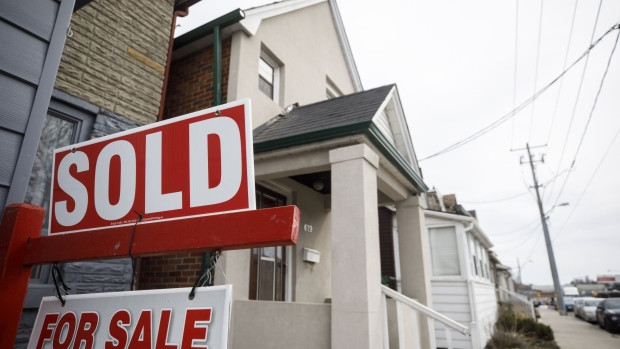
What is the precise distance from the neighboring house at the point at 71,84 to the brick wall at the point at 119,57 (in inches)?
0.4

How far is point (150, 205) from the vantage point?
161 cm

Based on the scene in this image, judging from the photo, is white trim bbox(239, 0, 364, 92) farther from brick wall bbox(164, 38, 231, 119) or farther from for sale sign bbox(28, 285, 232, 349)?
for sale sign bbox(28, 285, 232, 349)

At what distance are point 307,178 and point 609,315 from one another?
17.3 metres

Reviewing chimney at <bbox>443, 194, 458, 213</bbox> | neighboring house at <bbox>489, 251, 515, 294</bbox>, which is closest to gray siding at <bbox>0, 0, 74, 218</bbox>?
chimney at <bbox>443, 194, 458, 213</bbox>

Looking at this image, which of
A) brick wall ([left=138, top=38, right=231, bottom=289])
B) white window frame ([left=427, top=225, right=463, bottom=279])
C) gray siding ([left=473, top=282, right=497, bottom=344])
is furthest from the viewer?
white window frame ([left=427, top=225, right=463, bottom=279])

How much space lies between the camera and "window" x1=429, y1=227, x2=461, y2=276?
36.4 feet

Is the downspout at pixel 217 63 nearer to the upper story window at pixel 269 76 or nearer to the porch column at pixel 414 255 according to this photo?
the upper story window at pixel 269 76

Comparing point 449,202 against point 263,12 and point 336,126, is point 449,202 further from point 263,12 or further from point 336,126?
point 336,126

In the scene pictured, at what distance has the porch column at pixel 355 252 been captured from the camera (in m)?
3.94

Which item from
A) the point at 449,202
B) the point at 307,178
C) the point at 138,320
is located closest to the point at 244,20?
the point at 307,178

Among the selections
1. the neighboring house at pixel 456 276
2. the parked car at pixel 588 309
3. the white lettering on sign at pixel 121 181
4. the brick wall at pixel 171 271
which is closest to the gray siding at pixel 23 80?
the white lettering on sign at pixel 121 181

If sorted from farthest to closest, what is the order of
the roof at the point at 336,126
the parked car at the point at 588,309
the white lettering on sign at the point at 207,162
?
the parked car at the point at 588,309 → the roof at the point at 336,126 → the white lettering on sign at the point at 207,162

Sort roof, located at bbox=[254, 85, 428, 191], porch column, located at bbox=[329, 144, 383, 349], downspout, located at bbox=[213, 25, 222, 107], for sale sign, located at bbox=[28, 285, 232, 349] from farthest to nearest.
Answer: downspout, located at bbox=[213, 25, 222, 107] → roof, located at bbox=[254, 85, 428, 191] → porch column, located at bbox=[329, 144, 383, 349] → for sale sign, located at bbox=[28, 285, 232, 349]

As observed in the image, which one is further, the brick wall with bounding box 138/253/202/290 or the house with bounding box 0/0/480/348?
the brick wall with bounding box 138/253/202/290
